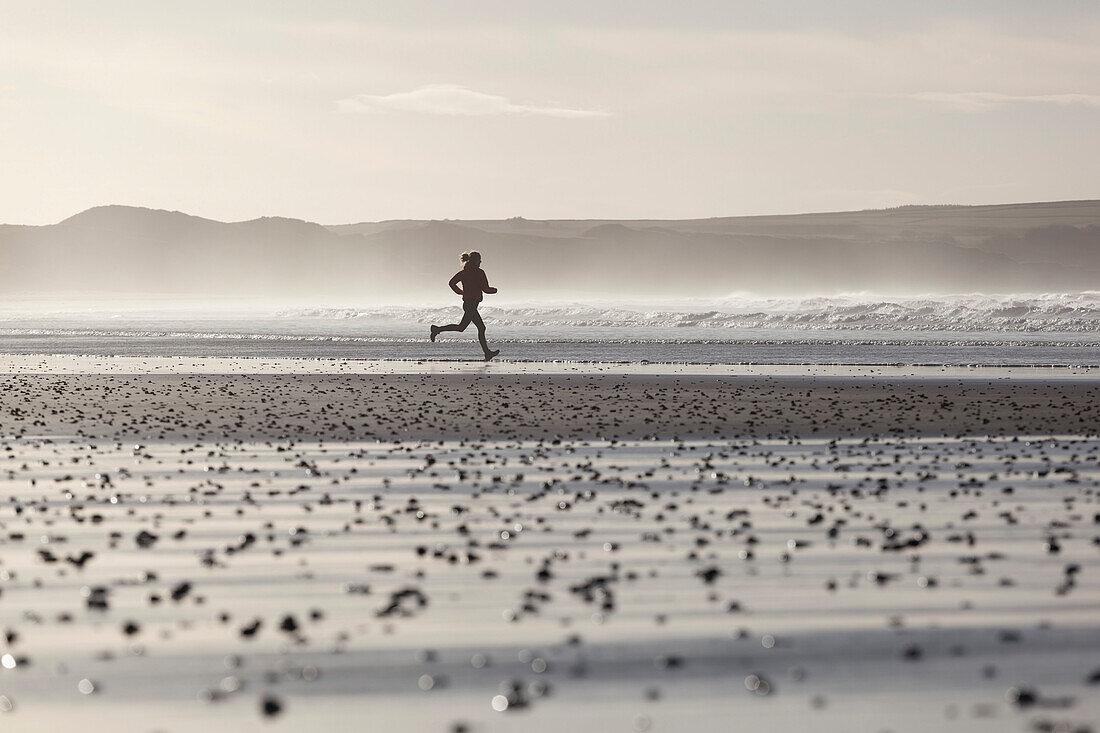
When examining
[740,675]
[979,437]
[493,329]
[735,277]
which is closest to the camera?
[740,675]

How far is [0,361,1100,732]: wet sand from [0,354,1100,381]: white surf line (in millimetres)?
10510

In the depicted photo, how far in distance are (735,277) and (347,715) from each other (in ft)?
586

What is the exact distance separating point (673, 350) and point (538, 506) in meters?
25.9

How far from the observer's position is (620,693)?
18.8 feet

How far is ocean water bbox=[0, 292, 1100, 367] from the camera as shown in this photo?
34812mm

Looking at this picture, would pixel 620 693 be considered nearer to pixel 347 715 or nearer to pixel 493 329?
pixel 347 715

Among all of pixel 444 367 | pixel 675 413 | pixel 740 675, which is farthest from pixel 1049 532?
pixel 444 367

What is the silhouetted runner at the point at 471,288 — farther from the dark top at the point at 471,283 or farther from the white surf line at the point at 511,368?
the white surf line at the point at 511,368

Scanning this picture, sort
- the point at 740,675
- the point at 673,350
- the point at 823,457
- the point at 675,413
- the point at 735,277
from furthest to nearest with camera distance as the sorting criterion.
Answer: the point at 735,277 < the point at 673,350 < the point at 675,413 < the point at 823,457 < the point at 740,675

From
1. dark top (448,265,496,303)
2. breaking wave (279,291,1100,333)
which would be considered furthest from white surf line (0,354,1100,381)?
breaking wave (279,291,1100,333)

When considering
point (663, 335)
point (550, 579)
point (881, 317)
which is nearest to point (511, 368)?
point (663, 335)

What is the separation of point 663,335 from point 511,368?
16898mm

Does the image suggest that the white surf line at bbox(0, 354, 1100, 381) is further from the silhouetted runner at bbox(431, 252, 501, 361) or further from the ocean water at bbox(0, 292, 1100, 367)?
the ocean water at bbox(0, 292, 1100, 367)

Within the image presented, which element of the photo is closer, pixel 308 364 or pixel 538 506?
pixel 538 506
